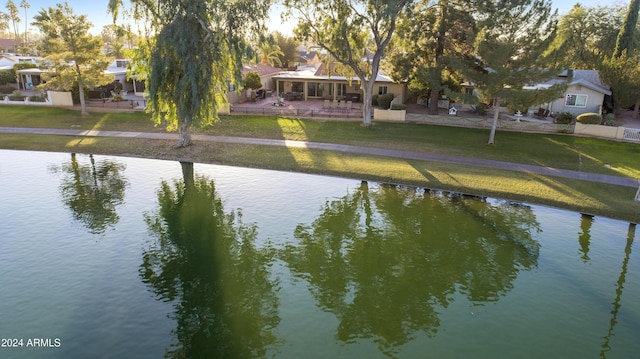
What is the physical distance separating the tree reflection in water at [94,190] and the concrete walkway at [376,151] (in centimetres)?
548

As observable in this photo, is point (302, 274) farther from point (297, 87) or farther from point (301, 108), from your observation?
point (297, 87)

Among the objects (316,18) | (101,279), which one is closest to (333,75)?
(316,18)

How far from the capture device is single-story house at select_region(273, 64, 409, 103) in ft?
149

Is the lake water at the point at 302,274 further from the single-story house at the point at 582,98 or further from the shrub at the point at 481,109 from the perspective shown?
the single-story house at the point at 582,98

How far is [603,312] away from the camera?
13.5m

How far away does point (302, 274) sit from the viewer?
1529 centimetres

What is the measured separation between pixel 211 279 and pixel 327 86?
122ft

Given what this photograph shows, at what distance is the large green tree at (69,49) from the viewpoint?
36219 millimetres

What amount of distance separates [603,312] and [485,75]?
19643 millimetres

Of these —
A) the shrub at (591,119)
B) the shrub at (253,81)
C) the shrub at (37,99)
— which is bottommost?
the shrub at (37,99)

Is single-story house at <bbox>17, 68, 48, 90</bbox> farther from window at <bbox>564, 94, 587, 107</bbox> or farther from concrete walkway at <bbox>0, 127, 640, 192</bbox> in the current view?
window at <bbox>564, 94, 587, 107</bbox>

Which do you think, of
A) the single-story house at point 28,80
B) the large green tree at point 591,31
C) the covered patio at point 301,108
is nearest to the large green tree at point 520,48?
the covered patio at point 301,108

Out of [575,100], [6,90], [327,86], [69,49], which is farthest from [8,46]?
[575,100]

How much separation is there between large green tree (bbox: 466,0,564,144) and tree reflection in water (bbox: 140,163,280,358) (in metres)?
19.7
